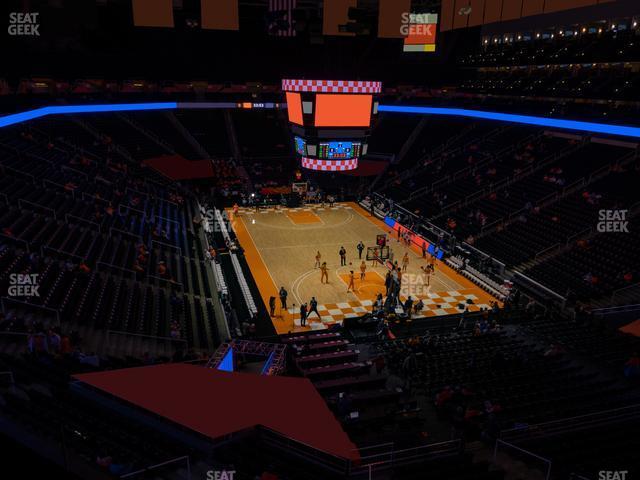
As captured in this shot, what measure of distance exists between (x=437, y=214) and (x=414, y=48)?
19418mm

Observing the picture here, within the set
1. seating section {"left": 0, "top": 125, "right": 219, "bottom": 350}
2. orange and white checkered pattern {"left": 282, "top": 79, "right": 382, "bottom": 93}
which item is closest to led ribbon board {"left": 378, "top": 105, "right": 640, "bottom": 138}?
orange and white checkered pattern {"left": 282, "top": 79, "right": 382, "bottom": 93}

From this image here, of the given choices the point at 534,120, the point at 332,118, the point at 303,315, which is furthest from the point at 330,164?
the point at 534,120

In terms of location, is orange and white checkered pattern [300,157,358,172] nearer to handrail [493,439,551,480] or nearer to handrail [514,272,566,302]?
handrail [514,272,566,302]

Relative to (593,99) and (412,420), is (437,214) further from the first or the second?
(412,420)

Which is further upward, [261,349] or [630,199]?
[630,199]

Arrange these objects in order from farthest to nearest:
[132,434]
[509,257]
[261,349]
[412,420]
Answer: [509,257]
[261,349]
[412,420]
[132,434]

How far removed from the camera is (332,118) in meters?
17.2

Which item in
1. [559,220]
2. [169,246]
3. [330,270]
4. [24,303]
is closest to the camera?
[24,303]

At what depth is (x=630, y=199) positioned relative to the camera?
2288 centimetres

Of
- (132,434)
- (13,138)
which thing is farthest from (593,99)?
(13,138)

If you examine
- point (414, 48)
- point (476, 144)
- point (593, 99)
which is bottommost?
point (476, 144)

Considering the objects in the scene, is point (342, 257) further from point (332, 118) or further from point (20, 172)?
point (20, 172)

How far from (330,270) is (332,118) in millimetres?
8309

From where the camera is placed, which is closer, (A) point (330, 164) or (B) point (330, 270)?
(A) point (330, 164)
